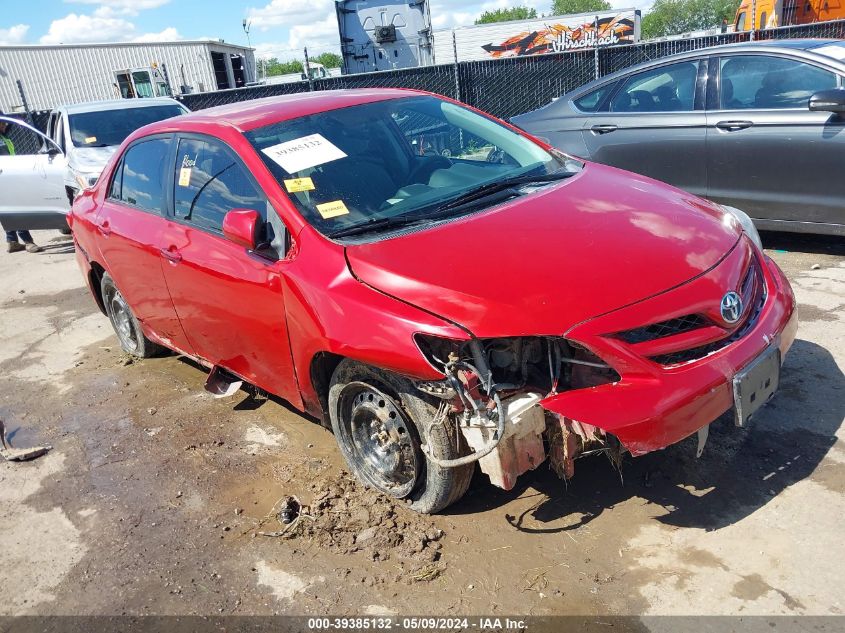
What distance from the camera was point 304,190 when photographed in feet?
11.1

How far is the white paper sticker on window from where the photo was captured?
137 inches

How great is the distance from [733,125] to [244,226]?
432 cm

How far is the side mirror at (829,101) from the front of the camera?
513 centimetres

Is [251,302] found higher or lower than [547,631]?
higher

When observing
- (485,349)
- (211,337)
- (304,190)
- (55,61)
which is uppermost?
(55,61)

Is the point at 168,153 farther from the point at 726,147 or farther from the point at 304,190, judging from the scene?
the point at 726,147

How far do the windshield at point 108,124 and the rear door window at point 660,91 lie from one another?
6.24 m

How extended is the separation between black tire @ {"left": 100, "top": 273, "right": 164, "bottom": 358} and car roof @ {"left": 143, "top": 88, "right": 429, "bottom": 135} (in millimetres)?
1474

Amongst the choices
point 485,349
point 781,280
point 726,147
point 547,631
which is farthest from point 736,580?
point 726,147

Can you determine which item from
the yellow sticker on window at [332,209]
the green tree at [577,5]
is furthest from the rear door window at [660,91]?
the green tree at [577,5]

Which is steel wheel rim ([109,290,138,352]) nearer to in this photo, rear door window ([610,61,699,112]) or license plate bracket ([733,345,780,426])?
license plate bracket ([733,345,780,426])

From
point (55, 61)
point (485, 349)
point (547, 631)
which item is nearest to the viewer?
point (547, 631)

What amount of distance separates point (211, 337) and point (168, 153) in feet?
3.75

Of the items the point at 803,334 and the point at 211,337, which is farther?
the point at 803,334
